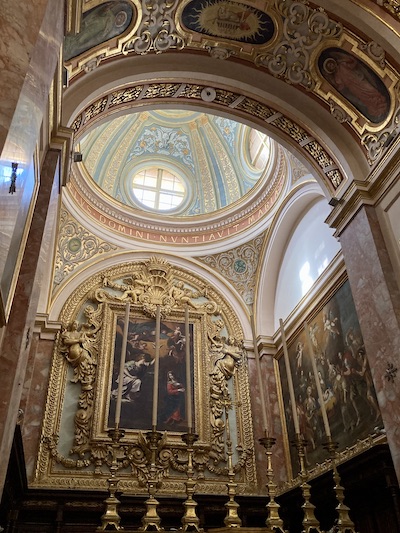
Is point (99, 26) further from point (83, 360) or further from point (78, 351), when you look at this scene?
point (83, 360)

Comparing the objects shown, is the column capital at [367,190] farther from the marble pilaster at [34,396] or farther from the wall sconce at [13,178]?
the marble pilaster at [34,396]

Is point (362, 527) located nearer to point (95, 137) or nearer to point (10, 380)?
point (10, 380)

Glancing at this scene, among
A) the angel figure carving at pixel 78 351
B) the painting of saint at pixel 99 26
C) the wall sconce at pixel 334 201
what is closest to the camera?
the painting of saint at pixel 99 26

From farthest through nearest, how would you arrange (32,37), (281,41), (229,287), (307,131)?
1. (229,287)
2. (307,131)
3. (281,41)
4. (32,37)

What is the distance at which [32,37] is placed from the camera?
11.7ft

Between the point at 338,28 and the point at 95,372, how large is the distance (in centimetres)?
742

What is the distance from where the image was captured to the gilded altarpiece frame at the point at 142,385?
29.9 feet

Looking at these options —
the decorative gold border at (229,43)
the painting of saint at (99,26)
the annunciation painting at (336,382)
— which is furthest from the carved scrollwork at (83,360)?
the decorative gold border at (229,43)

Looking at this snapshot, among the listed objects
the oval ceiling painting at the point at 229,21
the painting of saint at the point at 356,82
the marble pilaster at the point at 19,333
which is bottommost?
the marble pilaster at the point at 19,333

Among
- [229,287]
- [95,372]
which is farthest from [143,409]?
[229,287]

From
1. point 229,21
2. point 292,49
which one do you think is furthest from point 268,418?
point 229,21

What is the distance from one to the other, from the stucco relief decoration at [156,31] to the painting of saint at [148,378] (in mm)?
5597

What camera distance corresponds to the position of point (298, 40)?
23.5 feet

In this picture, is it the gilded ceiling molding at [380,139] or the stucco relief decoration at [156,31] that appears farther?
the stucco relief decoration at [156,31]
